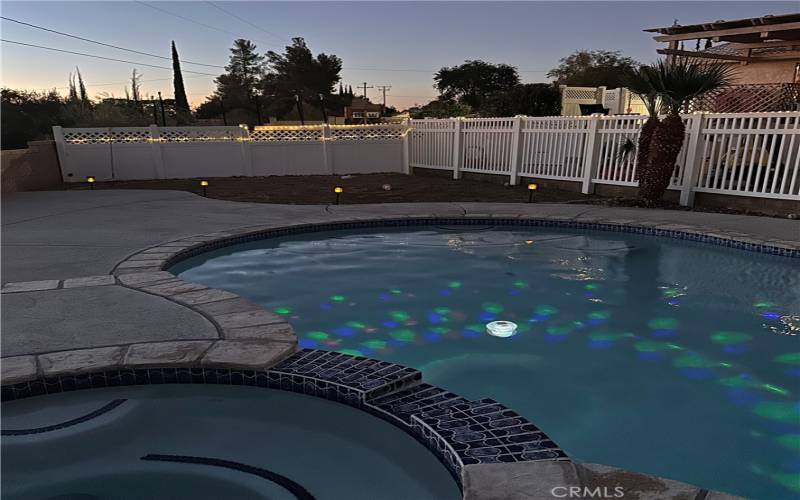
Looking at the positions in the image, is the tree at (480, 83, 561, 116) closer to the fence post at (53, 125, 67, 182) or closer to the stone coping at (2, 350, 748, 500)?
the fence post at (53, 125, 67, 182)

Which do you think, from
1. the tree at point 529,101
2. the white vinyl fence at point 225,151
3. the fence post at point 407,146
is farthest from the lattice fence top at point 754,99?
the white vinyl fence at point 225,151

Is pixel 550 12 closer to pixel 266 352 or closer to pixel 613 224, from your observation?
pixel 613 224

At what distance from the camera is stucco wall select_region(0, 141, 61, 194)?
30.6 ft

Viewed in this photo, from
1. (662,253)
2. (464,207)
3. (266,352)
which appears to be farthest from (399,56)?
(266,352)

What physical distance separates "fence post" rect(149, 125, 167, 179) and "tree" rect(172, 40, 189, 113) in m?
27.7

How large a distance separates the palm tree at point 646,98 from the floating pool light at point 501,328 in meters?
5.20

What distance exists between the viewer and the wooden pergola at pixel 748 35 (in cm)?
1080

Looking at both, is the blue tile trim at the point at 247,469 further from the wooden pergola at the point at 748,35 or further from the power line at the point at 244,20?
the power line at the point at 244,20

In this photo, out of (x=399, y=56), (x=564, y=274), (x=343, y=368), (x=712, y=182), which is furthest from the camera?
(x=399, y=56)

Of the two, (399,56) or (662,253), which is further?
(399,56)

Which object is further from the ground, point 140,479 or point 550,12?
point 550,12

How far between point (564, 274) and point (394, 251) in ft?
6.99

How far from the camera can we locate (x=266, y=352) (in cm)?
269

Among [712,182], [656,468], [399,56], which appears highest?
[399,56]
